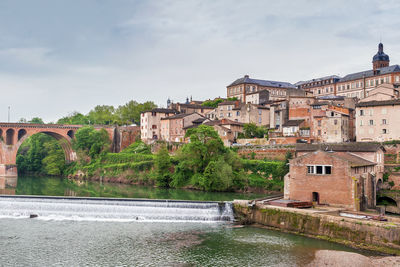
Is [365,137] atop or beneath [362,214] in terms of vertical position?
atop

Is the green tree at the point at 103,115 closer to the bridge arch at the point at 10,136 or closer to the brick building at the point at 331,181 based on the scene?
the bridge arch at the point at 10,136

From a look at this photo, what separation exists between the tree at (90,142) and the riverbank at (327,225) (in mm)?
45821

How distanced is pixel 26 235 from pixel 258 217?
16.6 m

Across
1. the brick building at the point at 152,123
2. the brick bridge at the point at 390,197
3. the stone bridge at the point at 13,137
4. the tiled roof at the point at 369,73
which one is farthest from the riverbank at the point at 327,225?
the tiled roof at the point at 369,73

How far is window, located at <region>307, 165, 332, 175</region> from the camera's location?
29953 millimetres

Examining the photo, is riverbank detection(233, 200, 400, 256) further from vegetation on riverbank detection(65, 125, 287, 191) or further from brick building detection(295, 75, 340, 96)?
brick building detection(295, 75, 340, 96)

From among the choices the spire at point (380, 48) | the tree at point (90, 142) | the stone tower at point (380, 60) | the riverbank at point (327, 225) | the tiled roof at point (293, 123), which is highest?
the spire at point (380, 48)

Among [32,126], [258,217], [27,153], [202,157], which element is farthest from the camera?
[27,153]

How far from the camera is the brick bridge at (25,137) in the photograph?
221 feet

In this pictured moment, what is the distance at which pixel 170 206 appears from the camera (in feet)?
106

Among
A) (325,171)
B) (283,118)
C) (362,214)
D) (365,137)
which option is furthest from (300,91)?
(362,214)

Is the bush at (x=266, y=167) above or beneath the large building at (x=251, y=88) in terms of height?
beneath

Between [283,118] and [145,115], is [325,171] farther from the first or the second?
[145,115]

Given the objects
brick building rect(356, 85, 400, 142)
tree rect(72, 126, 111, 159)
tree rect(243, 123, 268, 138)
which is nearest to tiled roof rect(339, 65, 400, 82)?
brick building rect(356, 85, 400, 142)
